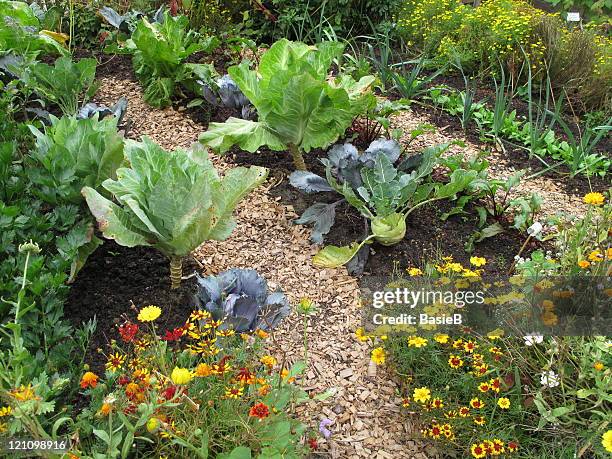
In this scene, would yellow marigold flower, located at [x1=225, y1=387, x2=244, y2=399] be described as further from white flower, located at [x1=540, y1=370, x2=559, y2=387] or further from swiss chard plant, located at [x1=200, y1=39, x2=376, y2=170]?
swiss chard plant, located at [x1=200, y1=39, x2=376, y2=170]


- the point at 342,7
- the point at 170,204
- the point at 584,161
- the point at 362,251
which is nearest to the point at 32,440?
the point at 170,204

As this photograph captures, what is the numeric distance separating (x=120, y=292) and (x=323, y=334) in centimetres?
95

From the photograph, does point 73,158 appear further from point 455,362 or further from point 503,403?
point 503,403

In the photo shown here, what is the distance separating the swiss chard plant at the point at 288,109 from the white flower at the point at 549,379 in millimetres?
1780

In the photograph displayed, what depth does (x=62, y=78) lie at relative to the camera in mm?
3979

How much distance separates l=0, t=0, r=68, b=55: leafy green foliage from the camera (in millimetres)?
4355

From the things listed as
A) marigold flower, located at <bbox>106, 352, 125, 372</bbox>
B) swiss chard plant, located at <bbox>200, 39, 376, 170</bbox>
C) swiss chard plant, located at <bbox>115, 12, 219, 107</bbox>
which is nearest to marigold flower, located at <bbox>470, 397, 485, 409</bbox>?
marigold flower, located at <bbox>106, 352, 125, 372</bbox>

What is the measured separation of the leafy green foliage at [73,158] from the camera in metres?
2.78

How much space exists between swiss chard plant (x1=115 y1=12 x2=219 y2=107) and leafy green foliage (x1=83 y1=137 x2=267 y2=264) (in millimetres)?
1548

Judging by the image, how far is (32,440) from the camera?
1880mm

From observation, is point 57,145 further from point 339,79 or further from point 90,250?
point 339,79
